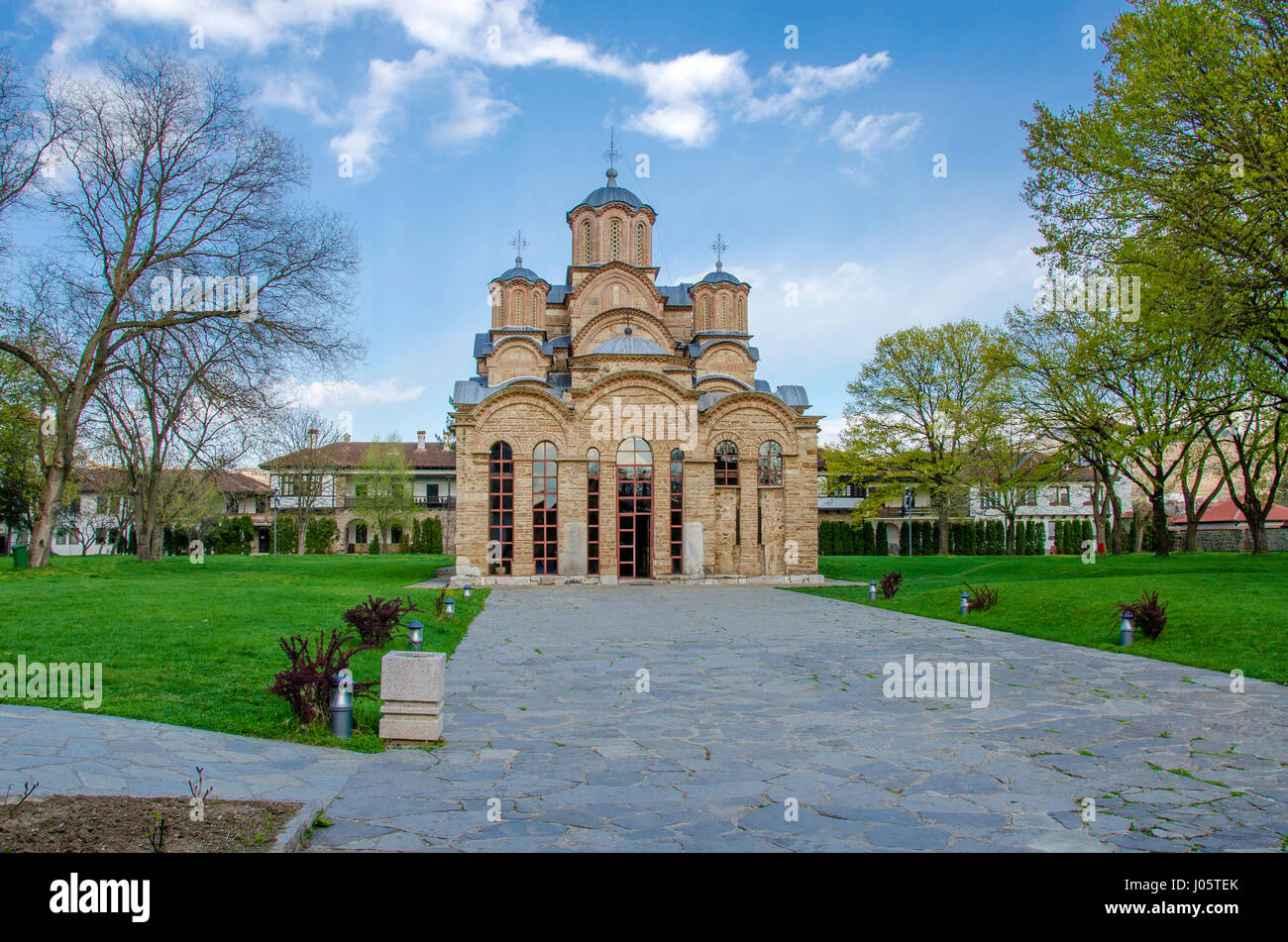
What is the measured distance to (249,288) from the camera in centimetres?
2253

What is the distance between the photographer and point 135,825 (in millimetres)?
3828

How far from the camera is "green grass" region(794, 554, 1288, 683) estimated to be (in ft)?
35.5

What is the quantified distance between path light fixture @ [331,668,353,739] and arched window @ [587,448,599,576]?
68.2ft

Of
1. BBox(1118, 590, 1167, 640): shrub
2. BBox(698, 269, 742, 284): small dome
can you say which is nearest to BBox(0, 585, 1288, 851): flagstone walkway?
BBox(1118, 590, 1167, 640): shrub

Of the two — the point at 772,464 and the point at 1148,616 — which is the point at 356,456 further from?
the point at 1148,616

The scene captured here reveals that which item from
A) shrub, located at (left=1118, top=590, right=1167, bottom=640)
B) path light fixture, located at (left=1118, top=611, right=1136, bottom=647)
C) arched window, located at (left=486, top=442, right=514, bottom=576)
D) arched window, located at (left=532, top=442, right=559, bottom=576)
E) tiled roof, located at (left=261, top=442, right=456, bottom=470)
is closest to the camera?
path light fixture, located at (left=1118, top=611, right=1136, bottom=647)

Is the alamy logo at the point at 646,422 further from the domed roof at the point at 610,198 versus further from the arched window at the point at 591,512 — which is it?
the domed roof at the point at 610,198

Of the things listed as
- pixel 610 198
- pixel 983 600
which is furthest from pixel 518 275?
pixel 983 600

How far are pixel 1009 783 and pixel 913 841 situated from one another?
1.48 m

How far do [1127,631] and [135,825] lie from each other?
1241 cm
